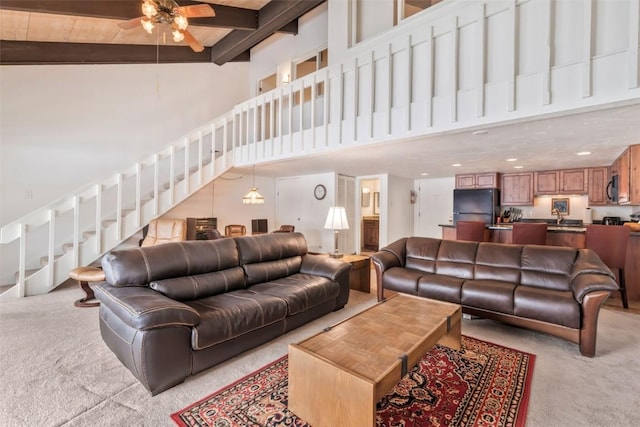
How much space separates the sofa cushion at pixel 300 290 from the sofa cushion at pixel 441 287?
995mm

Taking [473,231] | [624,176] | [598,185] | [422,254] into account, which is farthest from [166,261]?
[598,185]

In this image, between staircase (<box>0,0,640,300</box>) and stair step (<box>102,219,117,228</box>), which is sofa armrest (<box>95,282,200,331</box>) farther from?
stair step (<box>102,219,117,228</box>)

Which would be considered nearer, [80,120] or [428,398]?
[428,398]

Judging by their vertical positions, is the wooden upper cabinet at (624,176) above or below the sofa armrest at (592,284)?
above

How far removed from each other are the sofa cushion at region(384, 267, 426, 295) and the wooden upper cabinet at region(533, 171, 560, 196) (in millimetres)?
4279

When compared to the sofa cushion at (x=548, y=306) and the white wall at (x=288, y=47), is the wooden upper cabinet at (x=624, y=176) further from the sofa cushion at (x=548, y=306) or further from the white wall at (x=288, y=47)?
the white wall at (x=288, y=47)

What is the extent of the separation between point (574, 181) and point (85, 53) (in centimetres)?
938

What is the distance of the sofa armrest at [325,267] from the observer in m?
3.45

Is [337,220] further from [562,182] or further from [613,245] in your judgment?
[562,182]

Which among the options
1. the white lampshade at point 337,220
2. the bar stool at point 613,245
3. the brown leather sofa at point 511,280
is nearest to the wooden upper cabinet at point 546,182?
the bar stool at point 613,245

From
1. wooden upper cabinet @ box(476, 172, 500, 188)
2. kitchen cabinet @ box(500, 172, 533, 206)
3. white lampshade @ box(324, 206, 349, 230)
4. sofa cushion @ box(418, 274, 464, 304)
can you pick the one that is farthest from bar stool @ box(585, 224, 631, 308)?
white lampshade @ box(324, 206, 349, 230)

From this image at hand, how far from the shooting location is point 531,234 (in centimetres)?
451

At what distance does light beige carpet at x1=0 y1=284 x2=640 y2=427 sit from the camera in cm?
176

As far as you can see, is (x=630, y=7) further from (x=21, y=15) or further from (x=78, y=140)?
(x=78, y=140)
